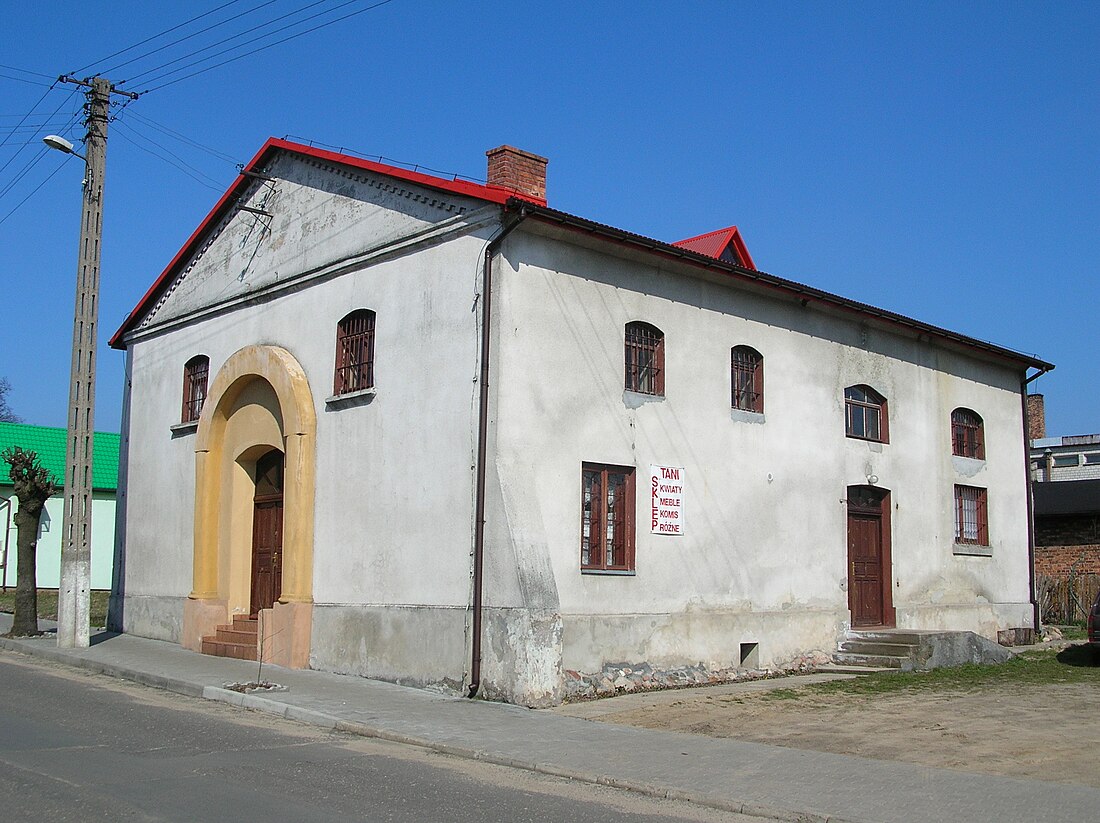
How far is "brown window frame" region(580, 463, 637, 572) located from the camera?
14.7 metres

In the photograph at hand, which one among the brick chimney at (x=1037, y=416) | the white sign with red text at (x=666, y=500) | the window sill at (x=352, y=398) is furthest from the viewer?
the brick chimney at (x=1037, y=416)

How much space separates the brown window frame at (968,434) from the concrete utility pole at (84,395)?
52.2 ft

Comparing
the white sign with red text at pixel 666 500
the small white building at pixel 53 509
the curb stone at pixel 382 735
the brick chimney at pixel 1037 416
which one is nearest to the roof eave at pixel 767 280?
the white sign with red text at pixel 666 500

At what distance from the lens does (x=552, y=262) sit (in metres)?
14.6

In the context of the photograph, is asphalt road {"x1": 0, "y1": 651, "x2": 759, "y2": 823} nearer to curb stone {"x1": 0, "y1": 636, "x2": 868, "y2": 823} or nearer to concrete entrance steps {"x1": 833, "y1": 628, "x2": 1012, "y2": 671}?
curb stone {"x1": 0, "y1": 636, "x2": 868, "y2": 823}

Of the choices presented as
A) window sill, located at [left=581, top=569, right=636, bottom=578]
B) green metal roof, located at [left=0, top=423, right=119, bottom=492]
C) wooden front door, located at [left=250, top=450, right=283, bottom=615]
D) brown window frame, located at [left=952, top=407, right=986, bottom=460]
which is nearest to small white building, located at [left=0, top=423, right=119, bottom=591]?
green metal roof, located at [left=0, top=423, right=119, bottom=492]

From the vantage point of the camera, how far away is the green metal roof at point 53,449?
122 feet

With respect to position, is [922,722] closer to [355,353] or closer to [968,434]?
[355,353]

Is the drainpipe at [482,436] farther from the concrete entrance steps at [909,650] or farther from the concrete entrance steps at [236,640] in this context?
the concrete entrance steps at [909,650]

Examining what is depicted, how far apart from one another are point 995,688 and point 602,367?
276 inches

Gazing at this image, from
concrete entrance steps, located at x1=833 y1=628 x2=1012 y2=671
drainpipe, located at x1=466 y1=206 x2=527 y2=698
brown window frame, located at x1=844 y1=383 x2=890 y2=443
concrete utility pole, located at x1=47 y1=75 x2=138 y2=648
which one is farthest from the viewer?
brown window frame, located at x1=844 y1=383 x2=890 y2=443

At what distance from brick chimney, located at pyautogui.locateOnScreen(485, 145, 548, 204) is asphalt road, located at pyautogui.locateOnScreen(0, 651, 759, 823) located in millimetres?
8062

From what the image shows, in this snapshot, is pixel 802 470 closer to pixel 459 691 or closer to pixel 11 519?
pixel 459 691

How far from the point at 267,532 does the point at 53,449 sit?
2288 cm
